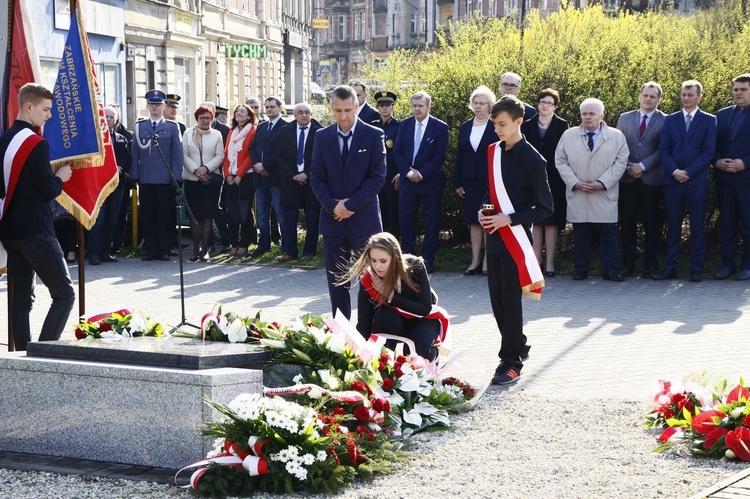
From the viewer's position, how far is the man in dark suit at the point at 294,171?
51.8 ft

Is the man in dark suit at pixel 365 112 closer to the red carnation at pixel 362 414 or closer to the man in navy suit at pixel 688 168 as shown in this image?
the man in navy suit at pixel 688 168

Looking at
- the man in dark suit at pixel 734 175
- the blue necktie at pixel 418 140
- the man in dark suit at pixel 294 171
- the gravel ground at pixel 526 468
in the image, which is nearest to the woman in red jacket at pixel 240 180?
the man in dark suit at pixel 294 171

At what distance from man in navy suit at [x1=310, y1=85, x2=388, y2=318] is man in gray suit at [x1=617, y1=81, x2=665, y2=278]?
5092 mm

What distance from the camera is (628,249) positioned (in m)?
14.3

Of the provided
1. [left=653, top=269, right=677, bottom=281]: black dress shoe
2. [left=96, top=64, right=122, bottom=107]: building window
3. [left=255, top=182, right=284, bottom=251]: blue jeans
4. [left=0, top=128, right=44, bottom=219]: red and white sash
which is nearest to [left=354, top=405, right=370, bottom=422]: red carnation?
[left=0, top=128, right=44, bottom=219]: red and white sash

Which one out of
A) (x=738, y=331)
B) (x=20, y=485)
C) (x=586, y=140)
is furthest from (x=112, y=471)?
(x=586, y=140)

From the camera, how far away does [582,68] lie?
15.5 m

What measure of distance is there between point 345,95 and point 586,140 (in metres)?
4.97

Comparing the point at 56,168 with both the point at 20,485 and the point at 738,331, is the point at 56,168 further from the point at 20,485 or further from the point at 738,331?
the point at 738,331

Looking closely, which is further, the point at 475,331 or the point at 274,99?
the point at 274,99

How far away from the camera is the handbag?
16.6 metres

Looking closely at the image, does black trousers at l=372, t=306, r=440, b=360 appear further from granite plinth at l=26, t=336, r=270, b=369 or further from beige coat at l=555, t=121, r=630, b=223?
beige coat at l=555, t=121, r=630, b=223

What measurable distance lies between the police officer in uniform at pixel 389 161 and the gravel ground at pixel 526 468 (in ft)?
27.5

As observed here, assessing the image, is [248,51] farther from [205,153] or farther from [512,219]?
[512,219]
